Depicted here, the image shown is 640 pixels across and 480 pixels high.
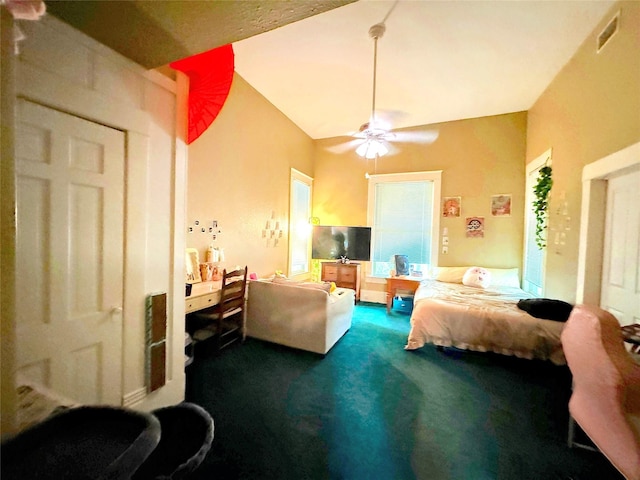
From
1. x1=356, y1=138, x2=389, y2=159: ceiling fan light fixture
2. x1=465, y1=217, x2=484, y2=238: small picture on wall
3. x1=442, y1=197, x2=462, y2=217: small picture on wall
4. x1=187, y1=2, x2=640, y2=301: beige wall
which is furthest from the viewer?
x1=442, y1=197, x2=462, y2=217: small picture on wall

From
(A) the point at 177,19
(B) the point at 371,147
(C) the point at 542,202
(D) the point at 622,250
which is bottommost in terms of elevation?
(D) the point at 622,250

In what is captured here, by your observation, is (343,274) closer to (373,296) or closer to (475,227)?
(373,296)

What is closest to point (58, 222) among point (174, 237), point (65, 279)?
point (65, 279)

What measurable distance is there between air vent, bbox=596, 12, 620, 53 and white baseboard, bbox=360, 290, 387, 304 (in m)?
4.09

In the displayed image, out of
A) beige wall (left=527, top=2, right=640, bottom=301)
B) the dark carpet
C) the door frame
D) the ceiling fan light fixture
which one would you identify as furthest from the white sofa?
beige wall (left=527, top=2, right=640, bottom=301)

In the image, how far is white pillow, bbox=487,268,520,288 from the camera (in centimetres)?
395

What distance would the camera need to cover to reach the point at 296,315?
2744mm

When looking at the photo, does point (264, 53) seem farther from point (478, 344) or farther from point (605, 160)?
point (478, 344)

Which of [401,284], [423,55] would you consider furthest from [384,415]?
[423,55]

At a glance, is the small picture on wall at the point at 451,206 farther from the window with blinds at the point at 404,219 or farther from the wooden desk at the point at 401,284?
the wooden desk at the point at 401,284

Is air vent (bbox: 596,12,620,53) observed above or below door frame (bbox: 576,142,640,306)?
above

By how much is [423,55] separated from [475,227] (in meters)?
2.90

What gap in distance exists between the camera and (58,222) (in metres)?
1.19

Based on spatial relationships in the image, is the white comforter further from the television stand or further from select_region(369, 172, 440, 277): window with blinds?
the television stand
